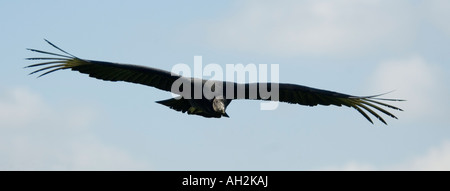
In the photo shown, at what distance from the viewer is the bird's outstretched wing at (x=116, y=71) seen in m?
17.2

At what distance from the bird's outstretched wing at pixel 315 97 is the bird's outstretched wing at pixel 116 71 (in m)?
1.46

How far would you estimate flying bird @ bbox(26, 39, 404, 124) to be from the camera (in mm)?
17375

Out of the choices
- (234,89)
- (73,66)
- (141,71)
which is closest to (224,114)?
Result: (234,89)

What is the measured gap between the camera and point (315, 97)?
18.4 metres

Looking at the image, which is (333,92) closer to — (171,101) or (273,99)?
(273,99)

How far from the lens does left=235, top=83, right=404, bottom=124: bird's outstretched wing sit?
17.8 meters

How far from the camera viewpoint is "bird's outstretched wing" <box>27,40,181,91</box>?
17234 millimetres

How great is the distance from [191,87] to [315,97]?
264 cm

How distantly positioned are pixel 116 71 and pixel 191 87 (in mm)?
1527

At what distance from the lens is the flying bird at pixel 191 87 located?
1738 centimetres

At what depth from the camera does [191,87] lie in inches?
688

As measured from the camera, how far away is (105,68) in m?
17.7

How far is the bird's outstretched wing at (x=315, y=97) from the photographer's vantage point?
58.2 feet

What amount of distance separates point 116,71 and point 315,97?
3986 mm
